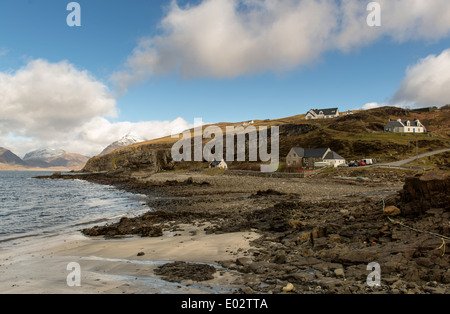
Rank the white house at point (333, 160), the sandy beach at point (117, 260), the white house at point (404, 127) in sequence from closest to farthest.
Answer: the sandy beach at point (117, 260)
the white house at point (333, 160)
the white house at point (404, 127)

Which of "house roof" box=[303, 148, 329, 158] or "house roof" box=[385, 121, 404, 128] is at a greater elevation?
"house roof" box=[385, 121, 404, 128]

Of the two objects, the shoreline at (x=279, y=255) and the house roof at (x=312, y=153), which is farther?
the house roof at (x=312, y=153)

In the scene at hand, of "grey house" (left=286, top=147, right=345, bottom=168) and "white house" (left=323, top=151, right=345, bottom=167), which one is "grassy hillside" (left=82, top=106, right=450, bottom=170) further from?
"grey house" (left=286, top=147, right=345, bottom=168)

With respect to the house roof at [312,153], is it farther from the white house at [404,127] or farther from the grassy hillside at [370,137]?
the white house at [404,127]

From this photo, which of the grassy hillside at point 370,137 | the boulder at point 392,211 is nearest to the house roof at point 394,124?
the grassy hillside at point 370,137

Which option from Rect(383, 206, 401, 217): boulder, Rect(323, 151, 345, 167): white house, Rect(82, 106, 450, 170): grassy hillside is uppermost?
Rect(82, 106, 450, 170): grassy hillside

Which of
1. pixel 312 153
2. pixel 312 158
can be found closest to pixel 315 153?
pixel 312 153

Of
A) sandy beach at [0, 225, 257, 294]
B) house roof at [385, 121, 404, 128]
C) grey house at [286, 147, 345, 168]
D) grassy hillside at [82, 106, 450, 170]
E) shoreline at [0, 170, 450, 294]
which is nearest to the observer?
shoreline at [0, 170, 450, 294]

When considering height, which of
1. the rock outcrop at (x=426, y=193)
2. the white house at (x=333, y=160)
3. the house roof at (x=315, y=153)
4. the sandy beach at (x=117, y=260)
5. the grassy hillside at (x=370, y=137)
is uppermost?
the grassy hillside at (x=370, y=137)

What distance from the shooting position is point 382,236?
12367 millimetres

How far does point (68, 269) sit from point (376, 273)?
12153 millimetres

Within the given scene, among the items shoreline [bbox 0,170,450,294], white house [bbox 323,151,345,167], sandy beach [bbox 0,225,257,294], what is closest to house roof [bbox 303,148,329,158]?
white house [bbox 323,151,345,167]
